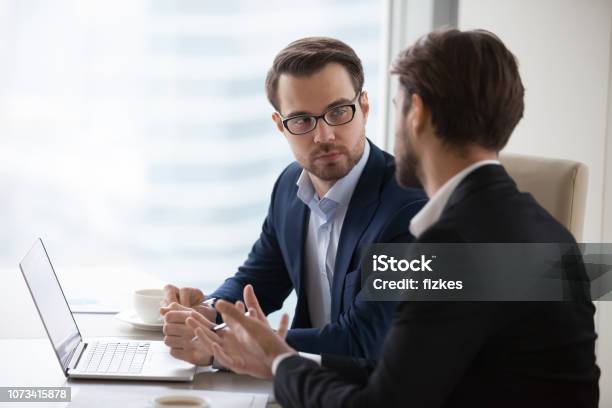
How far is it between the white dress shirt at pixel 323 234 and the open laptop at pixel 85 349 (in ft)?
1.58

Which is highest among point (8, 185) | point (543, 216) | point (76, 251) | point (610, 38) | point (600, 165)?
point (610, 38)

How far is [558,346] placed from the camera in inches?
49.2

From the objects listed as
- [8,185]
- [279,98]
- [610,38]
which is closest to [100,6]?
[8,185]

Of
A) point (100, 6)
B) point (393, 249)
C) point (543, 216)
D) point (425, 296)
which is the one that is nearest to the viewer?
point (425, 296)

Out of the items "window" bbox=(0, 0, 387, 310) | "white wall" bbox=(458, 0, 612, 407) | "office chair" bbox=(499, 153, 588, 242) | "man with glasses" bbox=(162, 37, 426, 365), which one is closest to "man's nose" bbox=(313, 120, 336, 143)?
"man with glasses" bbox=(162, 37, 426, 365)

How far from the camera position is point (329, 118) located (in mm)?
2016

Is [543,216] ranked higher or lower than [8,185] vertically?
higher

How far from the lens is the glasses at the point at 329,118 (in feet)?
6.61

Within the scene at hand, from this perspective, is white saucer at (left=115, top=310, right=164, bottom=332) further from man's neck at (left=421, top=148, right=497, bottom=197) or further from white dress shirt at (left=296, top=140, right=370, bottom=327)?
man's neck at (left=421, top=148, right=497, bottom=197)

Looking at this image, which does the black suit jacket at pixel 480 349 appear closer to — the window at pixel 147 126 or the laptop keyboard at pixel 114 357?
the laptop keyboard at pixel 114 357

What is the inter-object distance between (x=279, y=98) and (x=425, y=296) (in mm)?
1007

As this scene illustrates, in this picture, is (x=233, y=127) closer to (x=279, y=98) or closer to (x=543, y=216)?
(x=279, y=98)

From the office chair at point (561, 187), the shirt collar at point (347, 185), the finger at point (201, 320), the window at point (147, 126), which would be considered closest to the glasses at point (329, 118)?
the shirt collar at point (347, 185)

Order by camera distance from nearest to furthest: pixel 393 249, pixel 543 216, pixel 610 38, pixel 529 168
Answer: pixel 543 216
pixel 393 249
pixel 529 168
pixel 610 38
